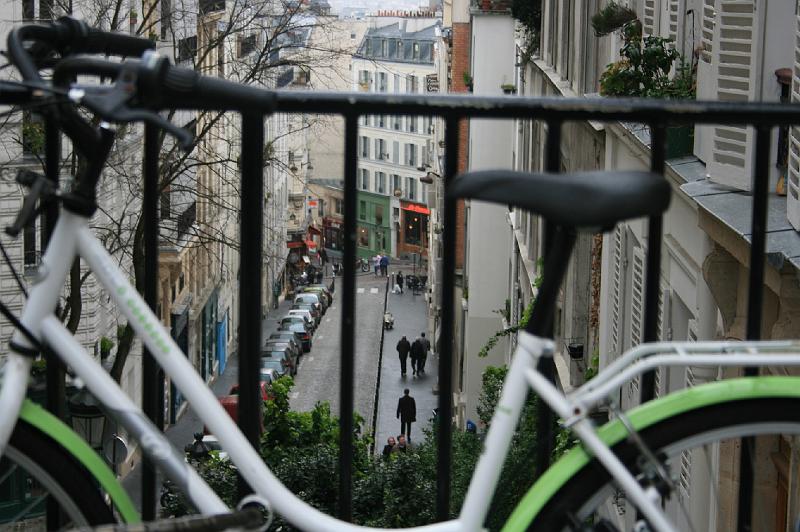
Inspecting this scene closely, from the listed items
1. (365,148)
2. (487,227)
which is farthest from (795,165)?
(365,148)

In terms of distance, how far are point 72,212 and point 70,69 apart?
0.26 m

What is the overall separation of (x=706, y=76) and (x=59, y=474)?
9925 mm

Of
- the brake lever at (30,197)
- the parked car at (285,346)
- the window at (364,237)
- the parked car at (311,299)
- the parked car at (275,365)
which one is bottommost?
the window at (364,237)

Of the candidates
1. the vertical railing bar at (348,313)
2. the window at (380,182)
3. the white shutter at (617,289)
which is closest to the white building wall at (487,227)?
the white shutter at (617,289)

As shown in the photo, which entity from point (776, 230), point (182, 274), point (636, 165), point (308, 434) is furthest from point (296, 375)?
point (776, 230)

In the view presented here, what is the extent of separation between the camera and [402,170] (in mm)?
92250

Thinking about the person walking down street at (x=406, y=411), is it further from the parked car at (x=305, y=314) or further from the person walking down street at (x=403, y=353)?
the parked car at (x=305, y=314)

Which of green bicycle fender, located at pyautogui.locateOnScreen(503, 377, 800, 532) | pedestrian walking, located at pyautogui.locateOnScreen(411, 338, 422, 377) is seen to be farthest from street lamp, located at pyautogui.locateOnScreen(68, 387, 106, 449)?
pedestrian walking, located at pyautogui.locateOnScreen(411, 338, 422, 377)

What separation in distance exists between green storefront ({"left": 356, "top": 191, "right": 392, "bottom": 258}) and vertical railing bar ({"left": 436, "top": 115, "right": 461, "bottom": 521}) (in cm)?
9032

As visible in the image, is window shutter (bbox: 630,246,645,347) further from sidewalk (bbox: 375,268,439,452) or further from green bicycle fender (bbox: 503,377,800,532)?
sidewalk (bbox: 375,268,439,452)

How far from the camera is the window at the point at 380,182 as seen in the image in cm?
9469

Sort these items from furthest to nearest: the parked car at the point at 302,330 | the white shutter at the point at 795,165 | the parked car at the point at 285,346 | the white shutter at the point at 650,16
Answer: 1. the parked car at the point at 302,330
2. the parked car at the point at 285,346
3. the white shutter at the point at 650,16
4. the white shutter at the point at 795,165

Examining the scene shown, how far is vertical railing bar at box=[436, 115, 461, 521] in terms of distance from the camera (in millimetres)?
3264

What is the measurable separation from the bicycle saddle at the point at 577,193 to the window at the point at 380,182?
92073mm
